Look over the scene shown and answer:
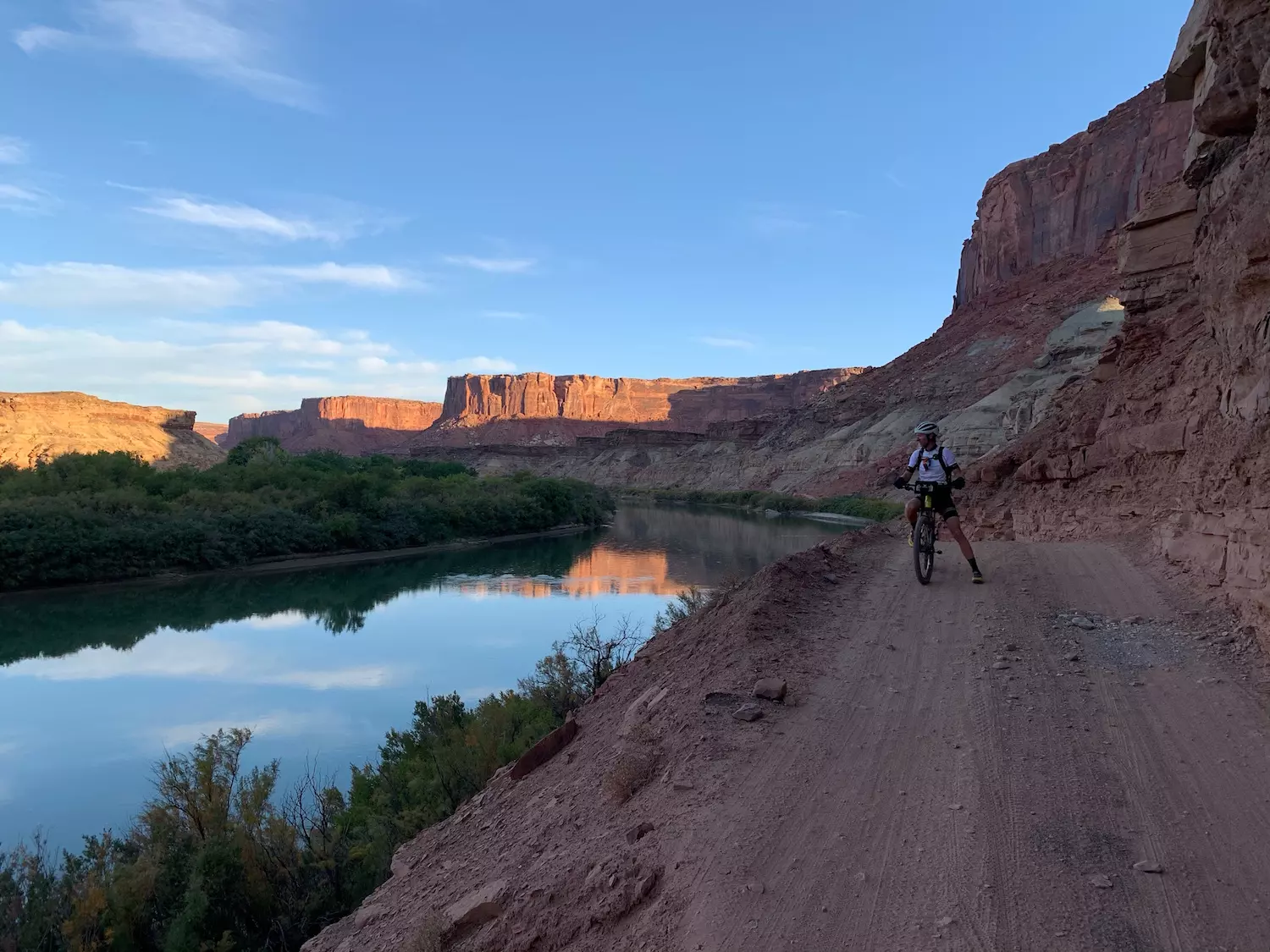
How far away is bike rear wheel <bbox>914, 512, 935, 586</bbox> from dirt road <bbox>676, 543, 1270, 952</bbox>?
2.01 metres

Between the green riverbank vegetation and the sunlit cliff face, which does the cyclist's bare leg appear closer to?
the green riverbank vegetation

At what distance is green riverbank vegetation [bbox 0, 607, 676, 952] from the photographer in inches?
212

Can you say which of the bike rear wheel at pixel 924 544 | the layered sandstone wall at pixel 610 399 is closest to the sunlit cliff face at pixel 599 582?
the bike rear wheel at pixel 924 544

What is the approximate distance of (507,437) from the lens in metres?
125

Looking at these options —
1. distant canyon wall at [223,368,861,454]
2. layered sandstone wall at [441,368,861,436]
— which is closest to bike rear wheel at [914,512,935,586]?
distant canyon wall at [223,368,861,454]

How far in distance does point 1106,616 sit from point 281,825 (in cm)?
623

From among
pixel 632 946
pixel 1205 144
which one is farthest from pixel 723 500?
Answer: pixel 632 946

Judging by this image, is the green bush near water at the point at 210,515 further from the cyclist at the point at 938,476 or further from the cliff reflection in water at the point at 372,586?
the cyclist at the point at 938,476

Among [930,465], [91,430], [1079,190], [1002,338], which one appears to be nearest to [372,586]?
[930,465]

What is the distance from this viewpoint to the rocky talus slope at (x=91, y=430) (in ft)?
143

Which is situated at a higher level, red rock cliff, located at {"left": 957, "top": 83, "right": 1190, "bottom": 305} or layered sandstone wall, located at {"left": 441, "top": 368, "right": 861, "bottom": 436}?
red rock cliff, located at {"left": 957, "top": 83, "right": 1190, "bottom": 305}

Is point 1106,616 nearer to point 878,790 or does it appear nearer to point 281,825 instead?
point 878,790

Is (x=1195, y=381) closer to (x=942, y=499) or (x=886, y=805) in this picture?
(x=942, y=499)

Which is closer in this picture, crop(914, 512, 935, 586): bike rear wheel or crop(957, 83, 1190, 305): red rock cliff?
crop(914, 512, 935, 586): bike rear wheel
